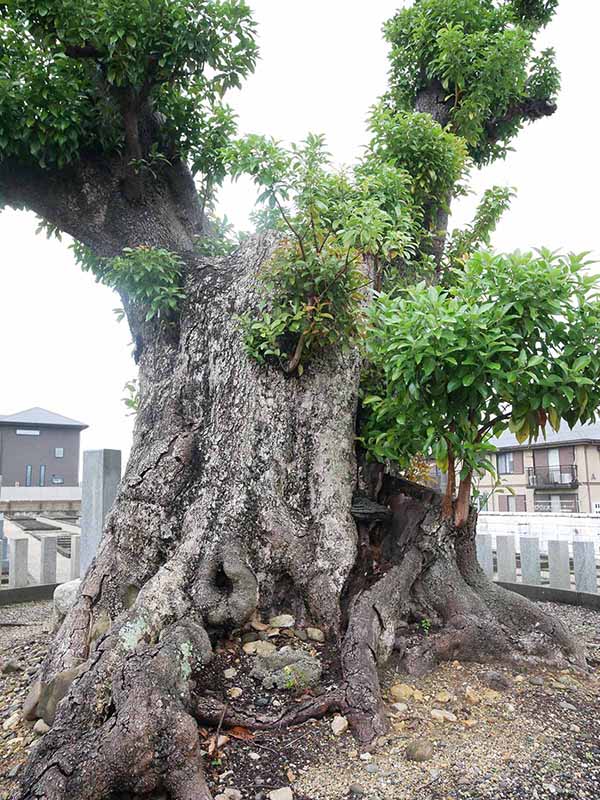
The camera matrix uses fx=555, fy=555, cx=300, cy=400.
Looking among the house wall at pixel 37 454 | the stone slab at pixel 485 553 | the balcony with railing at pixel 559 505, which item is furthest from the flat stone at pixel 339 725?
the house wall at pixel 37 454

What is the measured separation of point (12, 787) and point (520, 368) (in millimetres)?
3107

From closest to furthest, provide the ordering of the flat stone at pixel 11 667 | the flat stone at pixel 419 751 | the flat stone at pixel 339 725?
the flat stone at pixel 419 751 → the flat stone at pixel 339 725 → the flat stone at pixel 11 667

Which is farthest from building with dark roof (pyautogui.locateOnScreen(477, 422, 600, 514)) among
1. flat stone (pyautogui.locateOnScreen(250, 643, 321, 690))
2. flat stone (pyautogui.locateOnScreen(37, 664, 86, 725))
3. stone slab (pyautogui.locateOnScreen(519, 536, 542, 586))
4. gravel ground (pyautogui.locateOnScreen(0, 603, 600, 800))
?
flat stone (pyautogui.locateOnScreen(37, 664, 86, 725))

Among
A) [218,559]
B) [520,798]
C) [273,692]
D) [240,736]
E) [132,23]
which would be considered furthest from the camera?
[132,23]

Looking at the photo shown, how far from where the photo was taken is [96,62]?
4.45 meters

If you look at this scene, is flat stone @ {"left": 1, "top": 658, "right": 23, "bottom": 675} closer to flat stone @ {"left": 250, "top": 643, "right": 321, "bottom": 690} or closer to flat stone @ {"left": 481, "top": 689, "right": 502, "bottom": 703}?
flat stone @ {"left": 250, "top": 643, "right": 321, "bottom": 690}

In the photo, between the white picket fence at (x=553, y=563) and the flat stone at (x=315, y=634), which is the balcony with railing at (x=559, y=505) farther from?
the flat stone at (x=315, y=634)

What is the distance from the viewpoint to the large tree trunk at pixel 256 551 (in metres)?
3.03

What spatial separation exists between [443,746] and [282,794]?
84cm

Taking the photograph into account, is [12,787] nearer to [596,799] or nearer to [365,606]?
[365,606]

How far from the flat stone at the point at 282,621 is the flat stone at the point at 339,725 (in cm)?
75

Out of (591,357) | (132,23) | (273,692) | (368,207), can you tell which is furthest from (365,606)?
(132,23)

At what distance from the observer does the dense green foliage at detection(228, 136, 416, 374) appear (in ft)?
11.2

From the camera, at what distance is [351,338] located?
384 cm
